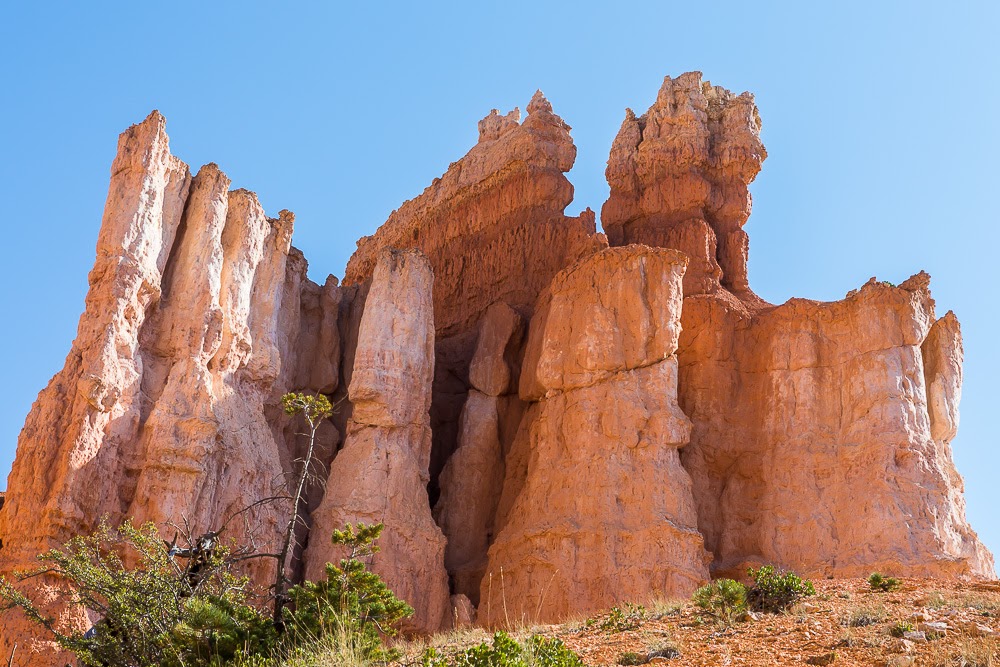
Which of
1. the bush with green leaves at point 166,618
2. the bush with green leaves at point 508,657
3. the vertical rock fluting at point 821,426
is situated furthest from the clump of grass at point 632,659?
the vertical rock fluting at point 821,426

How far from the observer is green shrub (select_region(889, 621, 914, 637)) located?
13516 millimetres

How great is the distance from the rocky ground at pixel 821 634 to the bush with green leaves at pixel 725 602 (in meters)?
0.20

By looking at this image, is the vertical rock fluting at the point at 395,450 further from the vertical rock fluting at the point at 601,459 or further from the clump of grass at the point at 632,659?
the clump of grass at the point at 632,659

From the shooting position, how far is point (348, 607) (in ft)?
48.7

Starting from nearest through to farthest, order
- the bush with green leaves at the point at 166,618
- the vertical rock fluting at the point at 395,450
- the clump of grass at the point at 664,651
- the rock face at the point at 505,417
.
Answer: the clump of grass at the point at 664,651 → the bush with green leaves at the point at 166,618 → the rock face at the point at 505,417 → the vertical rock fluting at the point at 395,450

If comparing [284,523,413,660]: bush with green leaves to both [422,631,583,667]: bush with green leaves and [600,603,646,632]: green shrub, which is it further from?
[600,603,646,632]: green shrub

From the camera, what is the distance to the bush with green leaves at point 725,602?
16172 millimetres

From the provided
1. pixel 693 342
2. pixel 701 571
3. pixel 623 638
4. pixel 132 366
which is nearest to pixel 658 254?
pixel 693 342

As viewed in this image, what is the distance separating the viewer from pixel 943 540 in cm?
2723

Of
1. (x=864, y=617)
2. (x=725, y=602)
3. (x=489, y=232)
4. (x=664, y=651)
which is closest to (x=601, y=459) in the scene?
(x=725, y=602)

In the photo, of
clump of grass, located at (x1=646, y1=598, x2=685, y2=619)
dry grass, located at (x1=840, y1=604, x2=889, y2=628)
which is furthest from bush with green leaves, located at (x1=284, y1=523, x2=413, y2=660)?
dry grass, located at (x1=840, y1=604, x2=889, y2=628)

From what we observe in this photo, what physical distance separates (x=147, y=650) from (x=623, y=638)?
6.07 metres

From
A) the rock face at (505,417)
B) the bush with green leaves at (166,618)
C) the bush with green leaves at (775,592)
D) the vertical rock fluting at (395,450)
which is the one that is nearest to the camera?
the bush with green leaves at (166,618)

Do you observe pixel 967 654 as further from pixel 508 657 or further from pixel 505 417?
pixel 505 417
